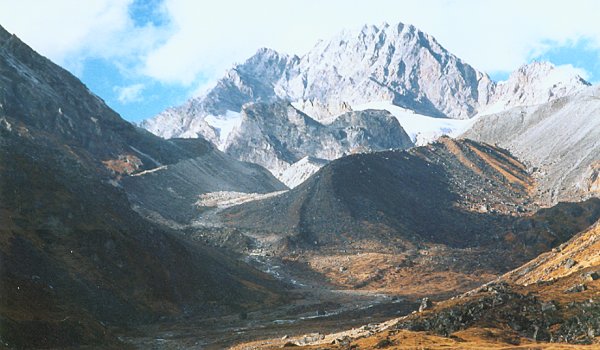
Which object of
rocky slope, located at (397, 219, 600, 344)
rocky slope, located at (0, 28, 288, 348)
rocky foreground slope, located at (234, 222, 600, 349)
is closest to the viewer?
rocky foreground slope, located at (234, 222, 600, 349)

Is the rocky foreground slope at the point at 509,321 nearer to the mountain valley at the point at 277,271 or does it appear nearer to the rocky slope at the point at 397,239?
the mountain valley at the point at 277,271

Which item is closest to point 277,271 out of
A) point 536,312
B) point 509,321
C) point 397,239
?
point 397,239

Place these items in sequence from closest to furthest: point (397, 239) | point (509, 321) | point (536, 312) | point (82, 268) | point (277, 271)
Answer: point (536, 312) < point (509, 321) < point (82, 268) < point (277, 271) < point (397, 239)

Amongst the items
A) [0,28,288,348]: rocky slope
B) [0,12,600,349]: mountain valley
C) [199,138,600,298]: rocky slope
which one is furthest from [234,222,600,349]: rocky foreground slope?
[199,138,600,298]: rocky slope

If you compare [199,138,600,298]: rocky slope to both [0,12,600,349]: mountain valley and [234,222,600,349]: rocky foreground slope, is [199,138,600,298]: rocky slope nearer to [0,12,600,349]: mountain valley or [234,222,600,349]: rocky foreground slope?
[0,12,600,349]: mountain valley

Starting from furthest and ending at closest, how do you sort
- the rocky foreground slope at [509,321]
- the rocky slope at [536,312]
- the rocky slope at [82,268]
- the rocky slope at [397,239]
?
1. the rocky slope at [397,239]
2. the rocky slope at [82,268]
3. the rocky slope at [536,312]
4. the rocky foreground slope at [509,321]

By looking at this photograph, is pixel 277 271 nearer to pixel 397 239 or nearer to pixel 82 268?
pixel 397 239

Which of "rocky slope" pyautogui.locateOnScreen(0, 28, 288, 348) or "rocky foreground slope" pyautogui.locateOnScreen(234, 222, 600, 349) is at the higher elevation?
"rocky slope" pyautogui.locateOnScreen(0, 28, 288, 348)

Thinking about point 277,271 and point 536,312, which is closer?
point 536,312

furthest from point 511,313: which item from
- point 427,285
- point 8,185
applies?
point 427,285

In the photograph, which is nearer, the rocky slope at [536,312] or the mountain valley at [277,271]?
the rocky slope at [536,312]

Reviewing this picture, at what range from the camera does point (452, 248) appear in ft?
553

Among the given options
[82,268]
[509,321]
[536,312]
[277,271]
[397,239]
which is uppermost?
[397,239]

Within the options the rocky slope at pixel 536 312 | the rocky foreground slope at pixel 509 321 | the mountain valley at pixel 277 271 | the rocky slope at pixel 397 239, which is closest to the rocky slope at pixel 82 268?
the mountain valley at pixel 277 271
